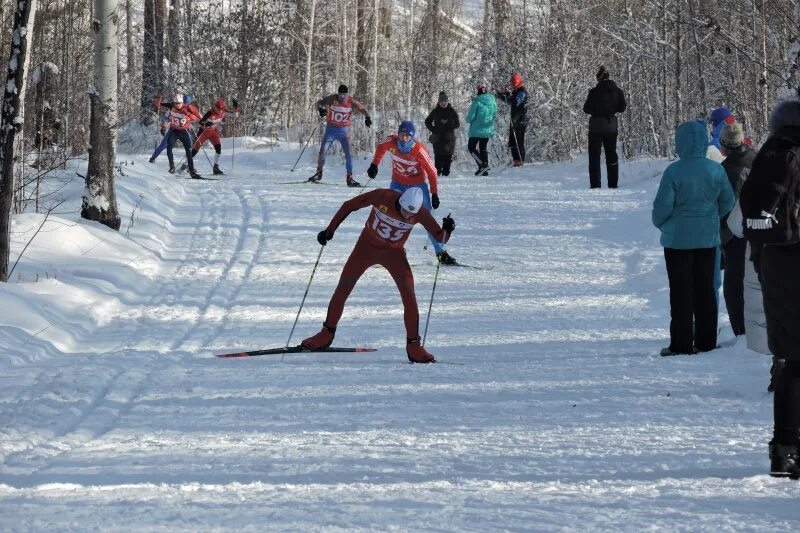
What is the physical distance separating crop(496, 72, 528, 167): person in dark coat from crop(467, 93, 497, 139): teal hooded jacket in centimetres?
97

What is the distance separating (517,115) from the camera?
77.3ft

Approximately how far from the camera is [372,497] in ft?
16.9

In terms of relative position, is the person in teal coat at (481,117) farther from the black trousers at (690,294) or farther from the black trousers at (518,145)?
the black trousers at (690,294)

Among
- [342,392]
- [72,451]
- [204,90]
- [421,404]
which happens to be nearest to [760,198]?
[421,404]

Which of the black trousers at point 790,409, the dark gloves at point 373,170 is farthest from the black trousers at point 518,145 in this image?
the black trousers at point 790,409

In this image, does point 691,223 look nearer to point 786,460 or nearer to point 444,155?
point 786,460

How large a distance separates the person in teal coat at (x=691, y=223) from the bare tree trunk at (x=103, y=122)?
7.73 m

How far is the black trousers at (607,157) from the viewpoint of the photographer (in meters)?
18.9

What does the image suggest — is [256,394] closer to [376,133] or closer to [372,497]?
[372,497]

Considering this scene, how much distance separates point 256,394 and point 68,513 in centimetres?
269

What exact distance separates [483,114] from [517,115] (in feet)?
5.30

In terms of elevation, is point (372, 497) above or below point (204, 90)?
below

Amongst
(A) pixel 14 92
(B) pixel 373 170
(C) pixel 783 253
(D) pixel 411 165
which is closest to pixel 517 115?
(B) pixel 373 170

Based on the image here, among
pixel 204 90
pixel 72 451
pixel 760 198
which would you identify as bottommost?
pixel 72 451
